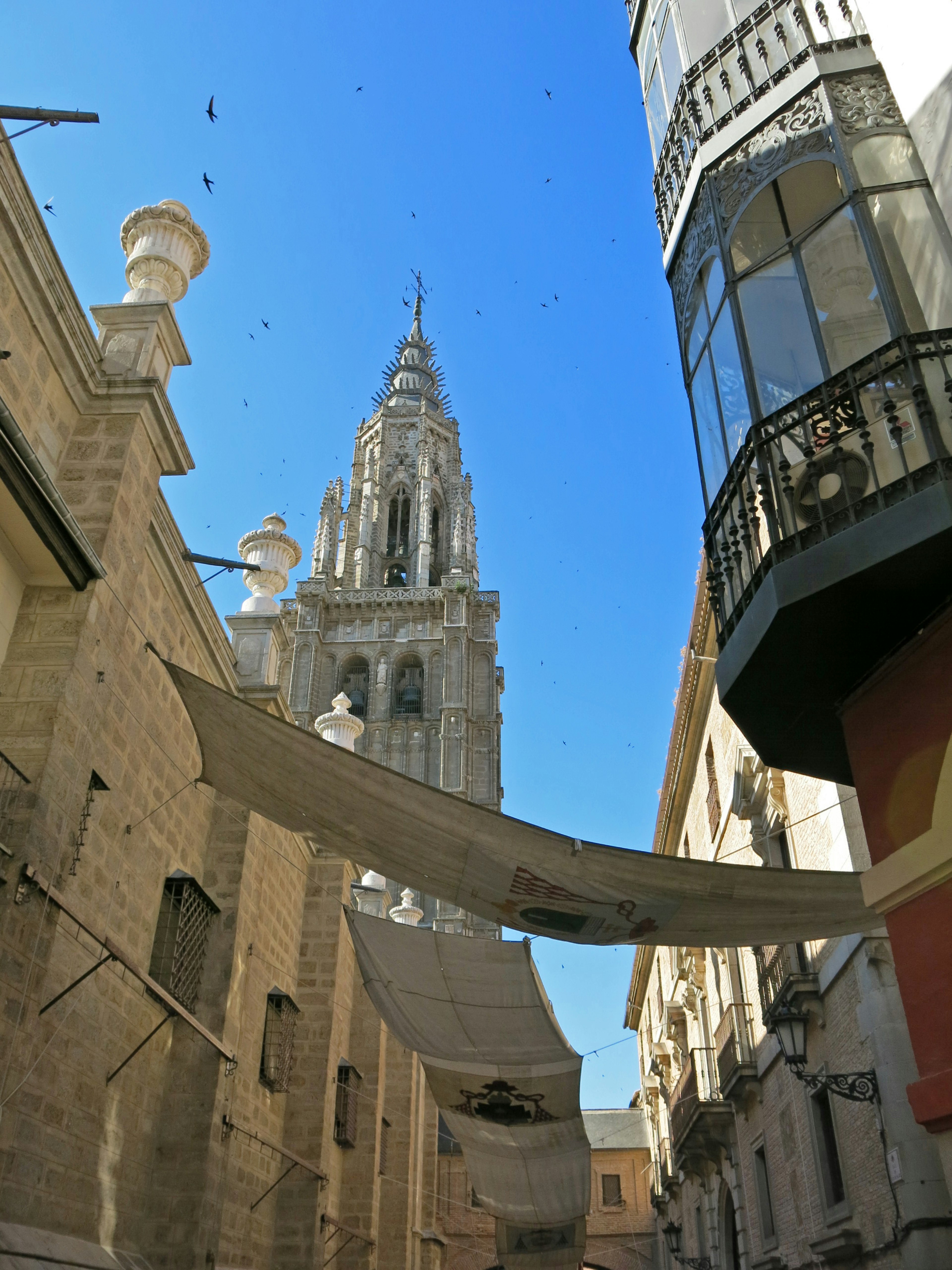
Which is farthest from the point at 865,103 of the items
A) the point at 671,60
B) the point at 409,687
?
the point at 409,687

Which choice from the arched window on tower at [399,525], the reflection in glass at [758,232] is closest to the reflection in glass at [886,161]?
the reflection in glass at [758,232]

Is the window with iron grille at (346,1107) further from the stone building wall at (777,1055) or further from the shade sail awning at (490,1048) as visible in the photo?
the shade sail awning at (490,1048)

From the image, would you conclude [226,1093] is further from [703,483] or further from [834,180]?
[834,180]

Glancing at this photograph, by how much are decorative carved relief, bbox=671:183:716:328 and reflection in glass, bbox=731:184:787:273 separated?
27 centimetres

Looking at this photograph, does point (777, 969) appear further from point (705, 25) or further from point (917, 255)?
point (705, 25)

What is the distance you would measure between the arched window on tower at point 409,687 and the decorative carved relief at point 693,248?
45907 millimetres

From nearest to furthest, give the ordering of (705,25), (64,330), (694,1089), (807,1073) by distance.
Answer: (64,330), (705,25), (807,1073), (694,1089)

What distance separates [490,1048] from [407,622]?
1920 inches

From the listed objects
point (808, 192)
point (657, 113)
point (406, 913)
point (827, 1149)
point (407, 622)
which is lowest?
point (827, 1149)

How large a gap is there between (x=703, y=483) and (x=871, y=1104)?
551 centimetres

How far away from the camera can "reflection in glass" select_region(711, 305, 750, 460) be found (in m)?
7.23

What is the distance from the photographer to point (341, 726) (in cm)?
1714

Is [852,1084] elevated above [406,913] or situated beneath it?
situated beneath

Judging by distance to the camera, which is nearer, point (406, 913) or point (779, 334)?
point (779, 334)
